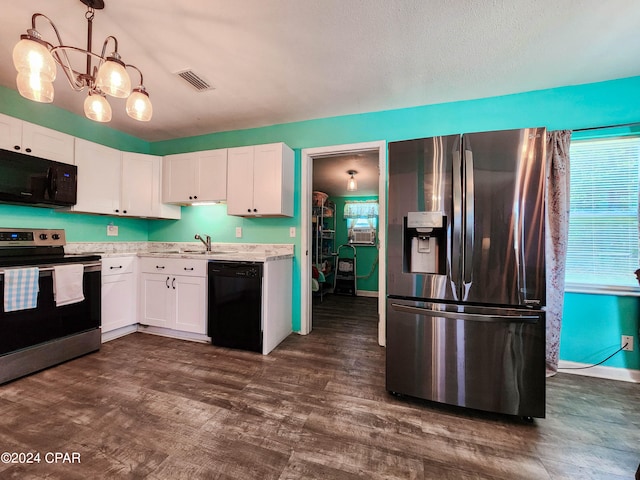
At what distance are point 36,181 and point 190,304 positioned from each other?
173cm

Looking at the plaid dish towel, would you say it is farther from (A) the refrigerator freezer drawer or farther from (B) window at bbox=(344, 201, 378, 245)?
(B) window at bbox=(344, 201, 378, 245)

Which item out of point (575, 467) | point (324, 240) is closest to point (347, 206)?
point (324, 240)

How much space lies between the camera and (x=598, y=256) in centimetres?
216

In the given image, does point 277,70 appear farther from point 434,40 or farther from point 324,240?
point 324,240

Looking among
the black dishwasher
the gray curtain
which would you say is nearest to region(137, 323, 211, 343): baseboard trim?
the black dishwasher

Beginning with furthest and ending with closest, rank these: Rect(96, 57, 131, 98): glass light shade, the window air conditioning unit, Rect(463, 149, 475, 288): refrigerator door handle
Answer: the window air conditioning unit → Rect(463, 149, 475, 288): refrigerator door handle → Rect(96, 57, 131, 98): glass light shade

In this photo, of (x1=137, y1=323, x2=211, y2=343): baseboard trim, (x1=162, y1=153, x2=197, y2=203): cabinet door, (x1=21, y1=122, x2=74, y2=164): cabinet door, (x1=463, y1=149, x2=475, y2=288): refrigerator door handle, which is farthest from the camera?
(x1=162, y1=153, x2=197, y2=203): cabinet door

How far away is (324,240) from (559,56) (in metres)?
4.46

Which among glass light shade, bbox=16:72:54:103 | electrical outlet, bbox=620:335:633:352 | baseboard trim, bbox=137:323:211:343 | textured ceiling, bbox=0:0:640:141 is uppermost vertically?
textured ceiling, bbox=0:0:640:141

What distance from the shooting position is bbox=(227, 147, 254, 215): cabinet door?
9.23ft

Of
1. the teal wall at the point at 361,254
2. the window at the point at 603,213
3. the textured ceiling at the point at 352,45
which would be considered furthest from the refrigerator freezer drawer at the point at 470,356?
the teal wall at the point at 361,254

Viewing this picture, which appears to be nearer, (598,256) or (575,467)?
(575,467)

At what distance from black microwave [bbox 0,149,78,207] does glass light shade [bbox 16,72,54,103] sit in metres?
1.37

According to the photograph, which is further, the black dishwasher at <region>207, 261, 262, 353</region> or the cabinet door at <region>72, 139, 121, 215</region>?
the cabinet door at <region>72, 139, 121, 215</region>
